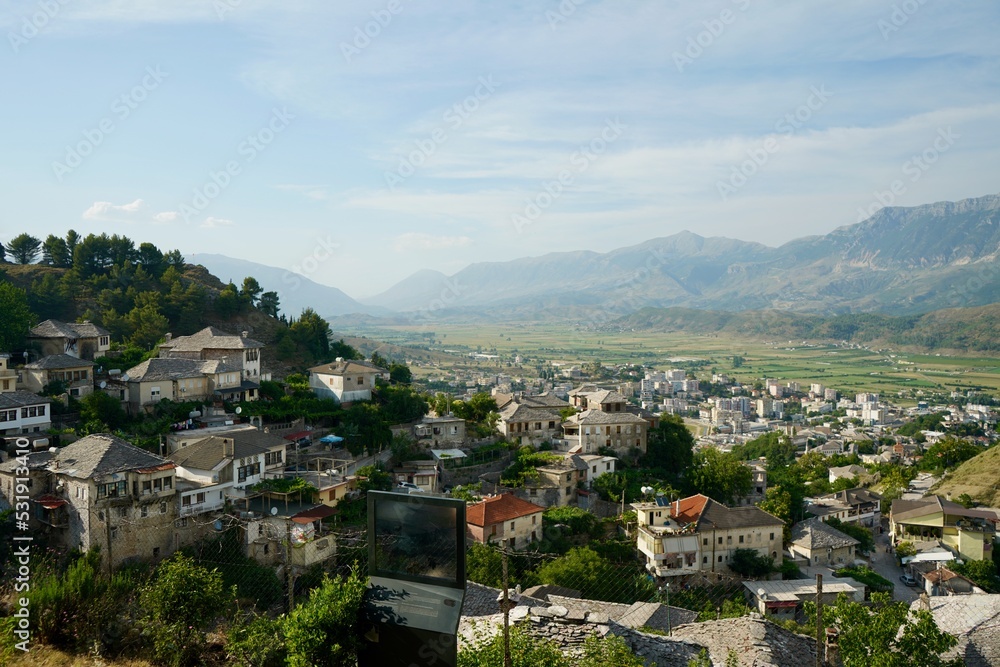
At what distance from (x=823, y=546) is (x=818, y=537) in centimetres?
39

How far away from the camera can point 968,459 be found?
4262 centimetres

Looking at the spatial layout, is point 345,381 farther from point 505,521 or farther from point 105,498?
point 105,498

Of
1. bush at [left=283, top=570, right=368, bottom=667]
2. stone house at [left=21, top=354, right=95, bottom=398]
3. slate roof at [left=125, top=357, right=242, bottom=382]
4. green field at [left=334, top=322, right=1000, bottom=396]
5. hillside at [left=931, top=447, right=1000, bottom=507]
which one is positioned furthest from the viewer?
green field at [left=334, top=322, right=1000, bottom=396]

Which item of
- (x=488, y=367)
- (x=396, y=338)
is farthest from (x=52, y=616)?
(x=396, y=338)

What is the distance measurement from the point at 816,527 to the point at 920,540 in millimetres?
6934

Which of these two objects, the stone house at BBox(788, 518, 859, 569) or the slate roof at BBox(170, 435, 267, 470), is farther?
the stone house at BBox(788, 518, 859, 569)

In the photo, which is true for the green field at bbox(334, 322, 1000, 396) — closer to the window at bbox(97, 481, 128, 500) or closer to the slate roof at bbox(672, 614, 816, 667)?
the window at bbox(97, 481, 128, 500)

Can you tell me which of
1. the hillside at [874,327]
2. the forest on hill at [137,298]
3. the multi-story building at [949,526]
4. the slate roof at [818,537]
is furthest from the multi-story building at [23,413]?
the hillside at [874,327]

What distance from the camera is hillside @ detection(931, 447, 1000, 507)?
3400 cm

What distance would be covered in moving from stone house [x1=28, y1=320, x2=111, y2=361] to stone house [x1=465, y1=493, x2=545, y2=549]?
14.6 m

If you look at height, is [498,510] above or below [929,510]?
above

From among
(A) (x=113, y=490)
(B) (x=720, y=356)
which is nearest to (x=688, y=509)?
(A) (x=113, y=490)

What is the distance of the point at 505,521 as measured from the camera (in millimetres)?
Result: 18250

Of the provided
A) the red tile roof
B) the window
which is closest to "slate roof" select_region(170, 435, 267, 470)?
the window
